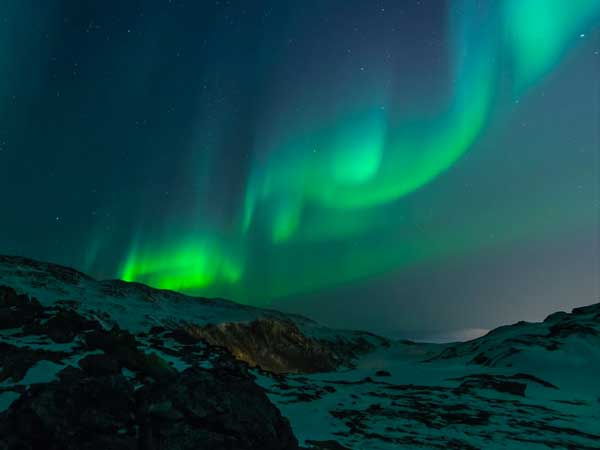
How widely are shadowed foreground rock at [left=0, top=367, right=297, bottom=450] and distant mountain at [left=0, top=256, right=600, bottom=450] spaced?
0.14 ft

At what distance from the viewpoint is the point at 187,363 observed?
32188mm

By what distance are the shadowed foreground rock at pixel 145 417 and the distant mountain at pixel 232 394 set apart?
4 centimetres

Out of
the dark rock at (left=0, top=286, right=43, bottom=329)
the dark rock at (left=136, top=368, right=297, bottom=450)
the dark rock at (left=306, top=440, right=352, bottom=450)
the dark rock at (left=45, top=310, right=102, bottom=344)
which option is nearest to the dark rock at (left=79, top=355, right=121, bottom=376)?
the dark rock at (left=136, top=368, right=297, bottom=450)

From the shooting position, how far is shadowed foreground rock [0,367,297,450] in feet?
55.2

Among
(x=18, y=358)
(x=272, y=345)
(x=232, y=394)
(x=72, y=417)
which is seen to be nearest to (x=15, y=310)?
(x=18, y=358)

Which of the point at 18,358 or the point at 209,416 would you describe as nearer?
the point at 209,416

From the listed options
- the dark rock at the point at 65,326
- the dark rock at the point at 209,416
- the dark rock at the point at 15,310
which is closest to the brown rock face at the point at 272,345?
the dark rock at the point at 15,310

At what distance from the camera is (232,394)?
19.3 m

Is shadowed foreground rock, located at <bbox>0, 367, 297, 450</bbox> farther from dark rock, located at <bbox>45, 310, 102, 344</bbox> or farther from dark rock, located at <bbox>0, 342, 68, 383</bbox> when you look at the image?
dark rock, located at <bbox>45, 310, 102, 344</bbox>

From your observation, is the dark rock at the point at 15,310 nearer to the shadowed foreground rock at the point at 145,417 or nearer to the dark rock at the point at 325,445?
the shadowed foreground rock at the point at 145,417

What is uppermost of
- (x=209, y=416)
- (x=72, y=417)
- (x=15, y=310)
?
(x=15, y=310)

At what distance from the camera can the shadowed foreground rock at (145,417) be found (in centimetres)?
1681

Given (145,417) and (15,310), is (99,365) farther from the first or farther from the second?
(15,310)

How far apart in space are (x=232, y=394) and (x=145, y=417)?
3.32 metres
